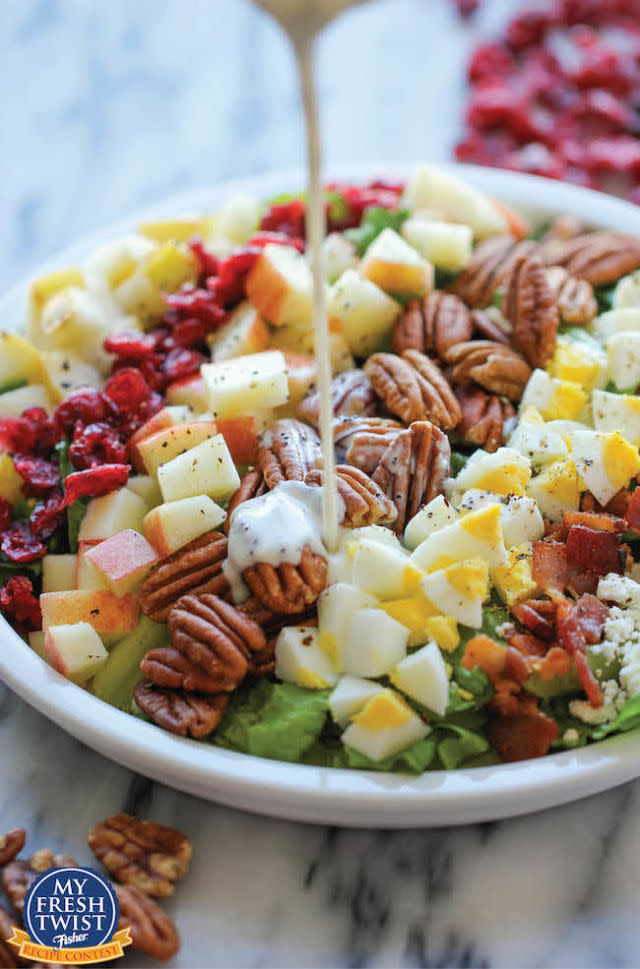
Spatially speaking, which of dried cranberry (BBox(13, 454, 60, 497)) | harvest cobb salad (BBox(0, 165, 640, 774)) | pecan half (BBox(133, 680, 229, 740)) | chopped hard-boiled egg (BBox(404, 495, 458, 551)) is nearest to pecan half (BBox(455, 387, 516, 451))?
harvest cobb salad (BBox(0, 165, 640, 774))

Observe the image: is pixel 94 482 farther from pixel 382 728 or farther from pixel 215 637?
pixel 382 728

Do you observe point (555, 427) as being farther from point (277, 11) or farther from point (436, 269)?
point (277, 11)

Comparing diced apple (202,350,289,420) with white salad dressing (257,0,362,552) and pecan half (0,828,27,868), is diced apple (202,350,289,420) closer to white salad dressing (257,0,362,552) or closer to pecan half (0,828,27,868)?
white salad dressing (257,0,362,552)

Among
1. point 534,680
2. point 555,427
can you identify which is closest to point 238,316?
point 555,427

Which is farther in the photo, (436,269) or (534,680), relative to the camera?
(436,269)

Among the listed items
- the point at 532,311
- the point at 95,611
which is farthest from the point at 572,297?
the point at 95,611

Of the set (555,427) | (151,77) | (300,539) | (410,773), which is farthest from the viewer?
(151,77)
